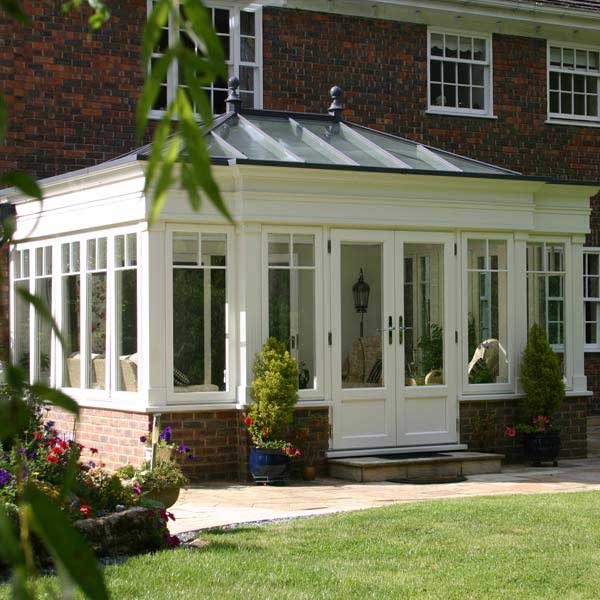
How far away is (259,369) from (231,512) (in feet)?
7.66

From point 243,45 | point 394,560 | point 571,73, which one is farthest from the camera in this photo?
point 571,73

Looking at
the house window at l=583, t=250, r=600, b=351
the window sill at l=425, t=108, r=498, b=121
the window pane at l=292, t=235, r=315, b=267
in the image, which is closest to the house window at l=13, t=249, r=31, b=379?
the window pane at l=292, t=235, r=315, b=267

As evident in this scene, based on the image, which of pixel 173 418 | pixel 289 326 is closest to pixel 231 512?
pixel 173 418

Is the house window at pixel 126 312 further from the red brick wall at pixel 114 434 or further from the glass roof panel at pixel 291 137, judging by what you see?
the glass roof panel at pixel 291 137

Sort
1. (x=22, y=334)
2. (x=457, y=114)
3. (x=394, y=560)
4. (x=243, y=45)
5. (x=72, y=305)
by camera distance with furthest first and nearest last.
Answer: (x=457, y=114)
(x=243, y=45)
(x=22, y=334)
(x=72, y=305)
(x=394, y=560)

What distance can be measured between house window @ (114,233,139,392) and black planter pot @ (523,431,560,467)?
14.2ft

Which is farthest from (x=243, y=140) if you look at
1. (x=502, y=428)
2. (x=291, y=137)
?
(x=502, y=428)

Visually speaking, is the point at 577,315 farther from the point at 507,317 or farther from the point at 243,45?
the point at 243,45

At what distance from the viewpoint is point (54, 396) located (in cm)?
104

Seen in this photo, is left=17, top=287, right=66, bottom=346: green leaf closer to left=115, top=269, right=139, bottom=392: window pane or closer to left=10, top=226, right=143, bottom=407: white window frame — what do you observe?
left=10, top=226, right=143, bottom=407: white window frame

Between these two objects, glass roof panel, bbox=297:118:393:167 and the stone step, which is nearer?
the stone step

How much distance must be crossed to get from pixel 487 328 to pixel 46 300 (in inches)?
196

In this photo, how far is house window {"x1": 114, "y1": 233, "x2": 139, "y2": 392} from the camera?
11984mm

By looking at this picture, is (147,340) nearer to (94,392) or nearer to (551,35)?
(94,392)
